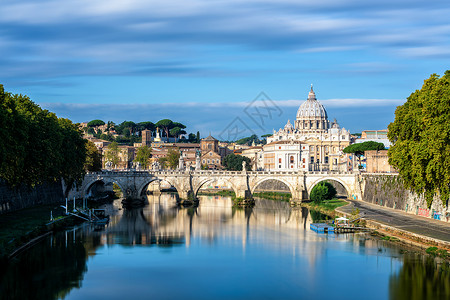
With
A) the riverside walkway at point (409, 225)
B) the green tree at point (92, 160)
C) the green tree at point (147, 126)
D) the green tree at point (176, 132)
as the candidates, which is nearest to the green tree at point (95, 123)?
the green tree at point (147, 126)

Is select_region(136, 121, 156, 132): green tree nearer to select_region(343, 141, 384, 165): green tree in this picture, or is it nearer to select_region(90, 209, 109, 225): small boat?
select_region(343, 141, 384, 165): green tree

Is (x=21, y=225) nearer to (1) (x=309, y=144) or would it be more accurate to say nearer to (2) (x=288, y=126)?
(1) (x=309, y=144)

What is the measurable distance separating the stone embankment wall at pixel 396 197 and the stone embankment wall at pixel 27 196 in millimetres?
28186

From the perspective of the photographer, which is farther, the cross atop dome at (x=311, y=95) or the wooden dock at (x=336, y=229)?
the cross atop dome at (x=311, y=95)

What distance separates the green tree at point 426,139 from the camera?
36.4 metres

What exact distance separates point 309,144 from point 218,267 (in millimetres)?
114975

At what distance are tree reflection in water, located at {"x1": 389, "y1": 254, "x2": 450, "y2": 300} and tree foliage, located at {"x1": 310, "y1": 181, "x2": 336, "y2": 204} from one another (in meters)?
30.6

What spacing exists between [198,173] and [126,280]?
128 feet

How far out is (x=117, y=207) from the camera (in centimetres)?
6500

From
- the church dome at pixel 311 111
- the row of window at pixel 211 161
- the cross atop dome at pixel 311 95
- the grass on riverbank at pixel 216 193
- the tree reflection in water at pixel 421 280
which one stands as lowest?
the tree reflection in water at pixel 421 280

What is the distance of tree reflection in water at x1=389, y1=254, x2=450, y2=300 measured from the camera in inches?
1037

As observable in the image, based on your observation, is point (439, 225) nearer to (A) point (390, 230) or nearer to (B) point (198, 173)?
(A) point (390, 230)

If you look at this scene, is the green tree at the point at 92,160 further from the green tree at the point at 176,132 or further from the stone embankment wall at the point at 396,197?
the green tree at the point at 176,132

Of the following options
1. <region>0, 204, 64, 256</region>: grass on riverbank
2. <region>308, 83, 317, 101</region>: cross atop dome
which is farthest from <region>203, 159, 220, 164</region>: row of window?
<region>0, 204, 64, 256</region>: grass on riverbank
